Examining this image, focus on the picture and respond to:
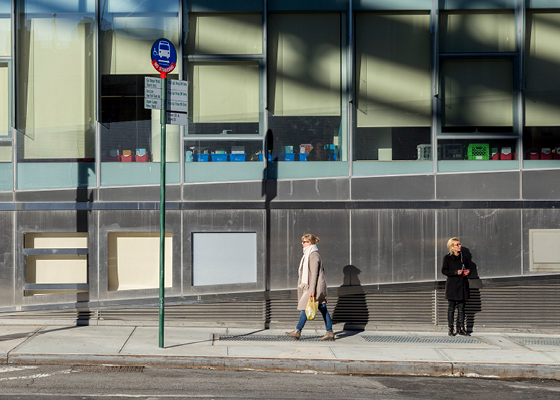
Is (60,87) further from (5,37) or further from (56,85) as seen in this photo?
(5,37)

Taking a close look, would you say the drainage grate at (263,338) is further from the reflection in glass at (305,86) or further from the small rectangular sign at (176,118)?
the small rectangular sign at (176,118)

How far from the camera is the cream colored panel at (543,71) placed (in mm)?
11789

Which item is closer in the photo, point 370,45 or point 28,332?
point 28,332

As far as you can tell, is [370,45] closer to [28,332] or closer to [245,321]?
[245,321]

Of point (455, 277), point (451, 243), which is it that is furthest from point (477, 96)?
point (455, 277)

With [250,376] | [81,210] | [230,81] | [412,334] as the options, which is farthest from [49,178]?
[412,334]

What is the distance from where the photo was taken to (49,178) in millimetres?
11531

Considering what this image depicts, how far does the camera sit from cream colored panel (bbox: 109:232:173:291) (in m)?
11.6

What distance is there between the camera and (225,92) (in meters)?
11.7

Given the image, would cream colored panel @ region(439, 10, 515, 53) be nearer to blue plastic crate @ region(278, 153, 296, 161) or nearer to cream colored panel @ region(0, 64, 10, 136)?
blue plastic crate @ region(278, 153, 296, 161)

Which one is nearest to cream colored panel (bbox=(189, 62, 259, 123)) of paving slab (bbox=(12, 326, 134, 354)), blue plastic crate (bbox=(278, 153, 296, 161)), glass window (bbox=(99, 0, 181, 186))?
glass window (bbox=(99, 0, 181, 186))

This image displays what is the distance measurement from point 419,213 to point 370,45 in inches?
125

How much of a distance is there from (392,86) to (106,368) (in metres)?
6.91

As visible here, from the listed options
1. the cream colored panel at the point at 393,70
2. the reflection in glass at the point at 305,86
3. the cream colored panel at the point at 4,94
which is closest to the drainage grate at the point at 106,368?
the reflection in glass at the point at 305,86
